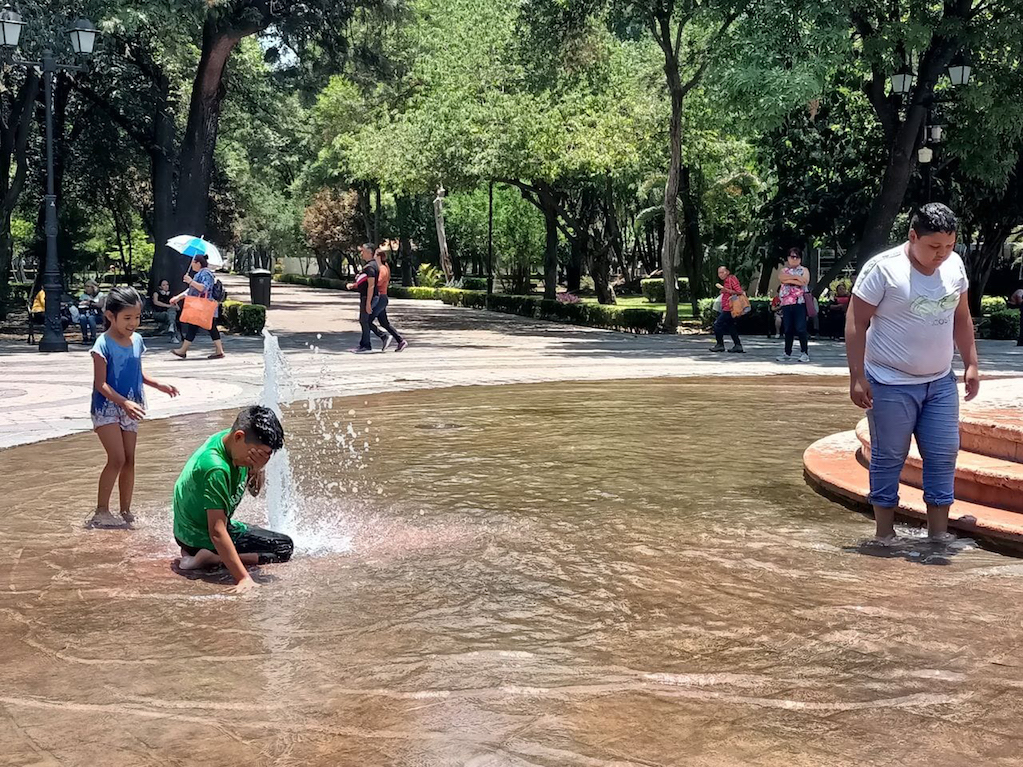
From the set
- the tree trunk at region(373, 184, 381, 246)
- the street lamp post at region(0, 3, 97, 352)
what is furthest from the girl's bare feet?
the tree trunk at region(373, 184, 381, 246)

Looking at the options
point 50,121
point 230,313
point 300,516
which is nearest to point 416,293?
point 230,313

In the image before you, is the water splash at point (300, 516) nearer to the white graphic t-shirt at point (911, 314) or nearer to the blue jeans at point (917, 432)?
the blue jeans at point (917, 432)

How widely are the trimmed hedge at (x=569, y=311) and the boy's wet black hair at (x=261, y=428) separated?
22.1 meters

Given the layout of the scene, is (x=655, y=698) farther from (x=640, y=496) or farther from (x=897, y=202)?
(x=897, y=202)

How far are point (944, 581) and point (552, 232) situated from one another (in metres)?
32.2

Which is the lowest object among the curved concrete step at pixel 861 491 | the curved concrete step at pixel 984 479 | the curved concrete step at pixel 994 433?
the curved concrete step at pixel 861 491

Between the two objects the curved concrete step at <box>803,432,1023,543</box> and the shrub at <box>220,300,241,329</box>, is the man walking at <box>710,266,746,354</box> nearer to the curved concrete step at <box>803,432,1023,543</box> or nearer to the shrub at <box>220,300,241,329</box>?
the curved concrete step at <box>803,432,1023,543</box>

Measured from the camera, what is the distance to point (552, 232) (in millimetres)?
36938

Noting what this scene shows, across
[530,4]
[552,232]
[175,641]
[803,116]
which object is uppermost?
[530,4]

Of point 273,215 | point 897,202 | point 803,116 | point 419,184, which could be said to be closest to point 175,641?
point 897,202

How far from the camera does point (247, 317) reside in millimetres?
25094

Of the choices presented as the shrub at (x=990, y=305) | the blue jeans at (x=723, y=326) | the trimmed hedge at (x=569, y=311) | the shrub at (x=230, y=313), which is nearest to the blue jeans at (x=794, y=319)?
the blue jeans at (x=723, y=326)

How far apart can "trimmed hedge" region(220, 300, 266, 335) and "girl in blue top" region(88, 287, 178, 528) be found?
18578mm

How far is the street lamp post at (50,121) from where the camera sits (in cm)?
1805
